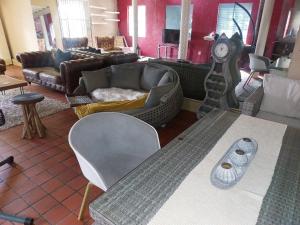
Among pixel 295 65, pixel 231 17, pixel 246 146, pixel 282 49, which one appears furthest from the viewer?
pixel 231 17

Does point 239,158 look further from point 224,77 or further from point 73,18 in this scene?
point 73,18

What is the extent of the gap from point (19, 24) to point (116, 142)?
6.51 m

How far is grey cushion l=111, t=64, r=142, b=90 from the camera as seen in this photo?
135 inches

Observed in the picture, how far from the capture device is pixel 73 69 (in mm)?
3551

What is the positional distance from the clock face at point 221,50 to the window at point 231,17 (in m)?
3.52

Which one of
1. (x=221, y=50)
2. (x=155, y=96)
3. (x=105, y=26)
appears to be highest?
(x=105, y=26)

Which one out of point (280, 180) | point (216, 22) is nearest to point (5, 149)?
point (280, 180)

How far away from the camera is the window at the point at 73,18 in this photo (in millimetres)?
6247

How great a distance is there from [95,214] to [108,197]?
3.1 inches

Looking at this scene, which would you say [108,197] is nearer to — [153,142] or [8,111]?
[153,142]

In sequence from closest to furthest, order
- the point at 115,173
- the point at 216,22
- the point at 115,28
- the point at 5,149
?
the point at 115,173, the point at 5,149, the point at 216,22, the point at 115,28

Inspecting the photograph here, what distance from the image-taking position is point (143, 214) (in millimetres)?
766

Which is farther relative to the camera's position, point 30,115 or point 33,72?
point 33,72

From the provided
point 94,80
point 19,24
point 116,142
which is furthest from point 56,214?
point 19,24
